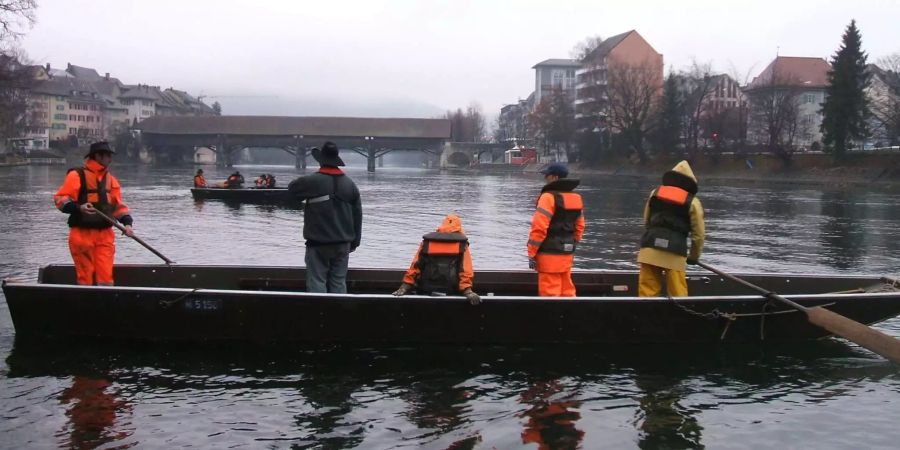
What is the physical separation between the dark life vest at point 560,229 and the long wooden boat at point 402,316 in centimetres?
54

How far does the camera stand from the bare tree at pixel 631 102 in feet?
275

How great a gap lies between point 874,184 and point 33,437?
5700 cm

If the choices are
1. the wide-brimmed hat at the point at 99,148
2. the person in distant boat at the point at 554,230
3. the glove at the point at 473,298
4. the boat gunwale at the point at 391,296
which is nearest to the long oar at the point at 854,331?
the boat gunwale at the point at 391,296

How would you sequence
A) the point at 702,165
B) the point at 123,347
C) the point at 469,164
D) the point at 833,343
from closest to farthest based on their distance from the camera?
1. the point at 123,347
2. the point at 833,343
3. the point at 702,165
4. the point at 469,164

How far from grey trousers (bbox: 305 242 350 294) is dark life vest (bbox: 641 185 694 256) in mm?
3062

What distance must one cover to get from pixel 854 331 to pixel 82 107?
151 meters

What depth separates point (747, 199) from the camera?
39531 millimetres

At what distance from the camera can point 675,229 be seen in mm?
7715

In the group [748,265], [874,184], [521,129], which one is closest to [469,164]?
[521,129]

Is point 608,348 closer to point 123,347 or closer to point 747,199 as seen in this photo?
point 123,347

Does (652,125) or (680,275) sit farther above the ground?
(652,125)

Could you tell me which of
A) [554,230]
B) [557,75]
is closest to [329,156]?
[554,230]

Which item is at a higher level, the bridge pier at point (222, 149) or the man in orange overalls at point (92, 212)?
the bridge pier at point (222, 149)

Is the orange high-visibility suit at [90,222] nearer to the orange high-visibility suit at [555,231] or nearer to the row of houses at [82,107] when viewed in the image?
the orange high-visibility suit at [555,231]
